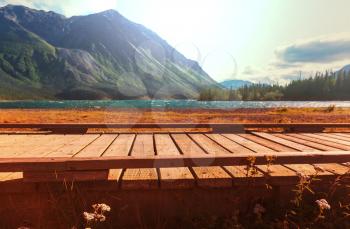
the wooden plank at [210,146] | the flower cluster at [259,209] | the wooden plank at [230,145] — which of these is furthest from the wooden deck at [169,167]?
the wooden plank at [230,145]

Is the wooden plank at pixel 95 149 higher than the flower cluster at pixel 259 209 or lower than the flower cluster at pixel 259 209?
higher

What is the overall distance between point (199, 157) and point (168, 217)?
835 mm

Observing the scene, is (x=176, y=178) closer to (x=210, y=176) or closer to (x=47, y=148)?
(x=210, y=176)

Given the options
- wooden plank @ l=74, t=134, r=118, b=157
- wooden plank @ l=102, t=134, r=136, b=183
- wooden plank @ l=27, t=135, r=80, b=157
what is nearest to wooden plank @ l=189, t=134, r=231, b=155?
wooden plank @ l=102, t=134, r=136, b=183

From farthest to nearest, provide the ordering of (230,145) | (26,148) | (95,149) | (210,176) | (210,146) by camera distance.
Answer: (230,145) < (210,146) < (26,148) < (95,149) < (210,176)

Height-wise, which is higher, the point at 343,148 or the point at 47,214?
the point at 343,148

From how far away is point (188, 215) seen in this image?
157 inches

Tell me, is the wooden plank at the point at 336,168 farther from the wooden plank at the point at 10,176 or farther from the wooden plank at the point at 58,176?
the wooden plank at the point at 10,176

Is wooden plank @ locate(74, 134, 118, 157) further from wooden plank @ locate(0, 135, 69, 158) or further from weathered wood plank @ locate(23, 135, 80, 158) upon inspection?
wooden plank @ locate(0, 135, 69, 158)

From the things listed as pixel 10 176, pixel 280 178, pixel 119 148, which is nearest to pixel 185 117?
pixel 119 148

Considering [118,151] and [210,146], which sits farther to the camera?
[210,146]

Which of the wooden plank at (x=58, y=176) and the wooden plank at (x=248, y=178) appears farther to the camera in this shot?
the wooden plank at (x=248, y=178)

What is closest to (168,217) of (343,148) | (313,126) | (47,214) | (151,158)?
(151,158)

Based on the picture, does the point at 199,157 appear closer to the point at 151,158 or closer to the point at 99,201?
the point at 151,158
